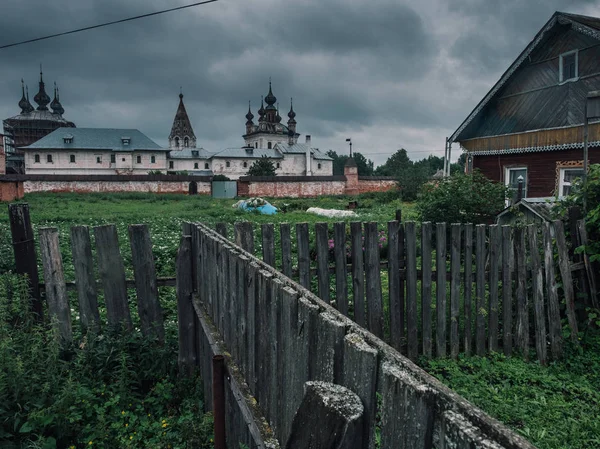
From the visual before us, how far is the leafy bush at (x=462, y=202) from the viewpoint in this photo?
10.7 metres

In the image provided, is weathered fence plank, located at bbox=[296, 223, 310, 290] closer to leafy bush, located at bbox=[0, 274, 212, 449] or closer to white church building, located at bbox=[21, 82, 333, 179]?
leafy bush, located at bbox=[0, 274, 212, 449]

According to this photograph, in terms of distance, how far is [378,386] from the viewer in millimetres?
1088

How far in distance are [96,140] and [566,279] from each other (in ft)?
218

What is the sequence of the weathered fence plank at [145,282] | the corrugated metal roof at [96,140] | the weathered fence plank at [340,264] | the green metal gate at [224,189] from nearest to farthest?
1. the weathered fence plank at [145,282]
2. the weathered fence plank at [340,264]
3. the green metal gate at [224,189]
4. the corrugated metal roof at [96,140]

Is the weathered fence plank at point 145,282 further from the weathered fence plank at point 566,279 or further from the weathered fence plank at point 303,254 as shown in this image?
the weathered fence plank at point 566,279

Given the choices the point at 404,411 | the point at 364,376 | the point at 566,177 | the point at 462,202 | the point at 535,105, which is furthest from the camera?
the point at 535,105

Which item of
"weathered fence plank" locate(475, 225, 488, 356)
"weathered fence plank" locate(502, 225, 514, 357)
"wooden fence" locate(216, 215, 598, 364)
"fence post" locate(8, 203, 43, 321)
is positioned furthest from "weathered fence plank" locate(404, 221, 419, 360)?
"fence post" locate(8, 203, 43, 321)

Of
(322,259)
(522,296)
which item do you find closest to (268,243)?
(322,259)

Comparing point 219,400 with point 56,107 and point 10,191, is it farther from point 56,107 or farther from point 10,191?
point 56,107

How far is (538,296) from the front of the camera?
15.9 ft

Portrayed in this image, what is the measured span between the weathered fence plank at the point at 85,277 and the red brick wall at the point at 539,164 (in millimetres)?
14031

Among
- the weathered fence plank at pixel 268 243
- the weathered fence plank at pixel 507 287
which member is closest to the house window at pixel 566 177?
the weathered fence plank at pixel 507 287

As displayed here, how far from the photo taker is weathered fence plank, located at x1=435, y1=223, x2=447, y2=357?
4.64 meters

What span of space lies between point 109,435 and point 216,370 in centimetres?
109
